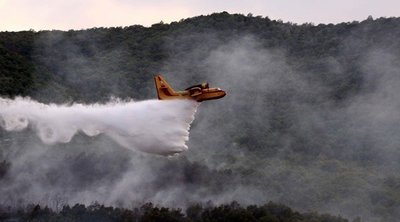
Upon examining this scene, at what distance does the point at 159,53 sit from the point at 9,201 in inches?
3375

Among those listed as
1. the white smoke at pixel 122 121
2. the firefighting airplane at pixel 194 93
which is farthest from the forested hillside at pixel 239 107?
the firefighting airplane at pixel 194 93

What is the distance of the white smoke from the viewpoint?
223 feet

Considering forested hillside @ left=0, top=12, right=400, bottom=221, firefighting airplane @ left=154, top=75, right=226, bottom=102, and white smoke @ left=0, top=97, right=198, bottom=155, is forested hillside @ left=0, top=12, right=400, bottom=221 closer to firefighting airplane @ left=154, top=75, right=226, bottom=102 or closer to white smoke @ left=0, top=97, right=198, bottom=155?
white smoke @ left=0, top=97, right=198, bottom=155

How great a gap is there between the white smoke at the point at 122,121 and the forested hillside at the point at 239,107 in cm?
2493

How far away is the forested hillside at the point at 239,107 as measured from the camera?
108812 mm

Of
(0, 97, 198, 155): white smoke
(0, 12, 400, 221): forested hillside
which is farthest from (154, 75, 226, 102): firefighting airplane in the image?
(0, 12, 400, 221): forested hillside

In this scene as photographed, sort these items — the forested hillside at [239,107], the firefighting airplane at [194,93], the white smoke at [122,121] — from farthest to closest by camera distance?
the forested hillside at [239,107], the white smoke at [122,121], the firefighting airplane at [194,93]

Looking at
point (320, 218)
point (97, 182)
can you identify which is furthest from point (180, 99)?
point (97, 182)

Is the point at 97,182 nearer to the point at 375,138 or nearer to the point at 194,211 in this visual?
the point at 194,211

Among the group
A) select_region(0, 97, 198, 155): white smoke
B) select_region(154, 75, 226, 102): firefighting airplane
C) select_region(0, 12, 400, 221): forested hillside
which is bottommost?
select_region(0, 97, 198, 155): white smoke

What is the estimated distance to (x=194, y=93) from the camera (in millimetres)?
67562

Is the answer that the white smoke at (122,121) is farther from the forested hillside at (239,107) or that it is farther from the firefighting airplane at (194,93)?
the forested hillside at (239,107)

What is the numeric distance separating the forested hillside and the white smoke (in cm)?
2493

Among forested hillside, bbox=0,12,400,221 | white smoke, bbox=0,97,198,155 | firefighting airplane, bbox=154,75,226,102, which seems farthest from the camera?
forested hillside, bbox=0,12,400,221
